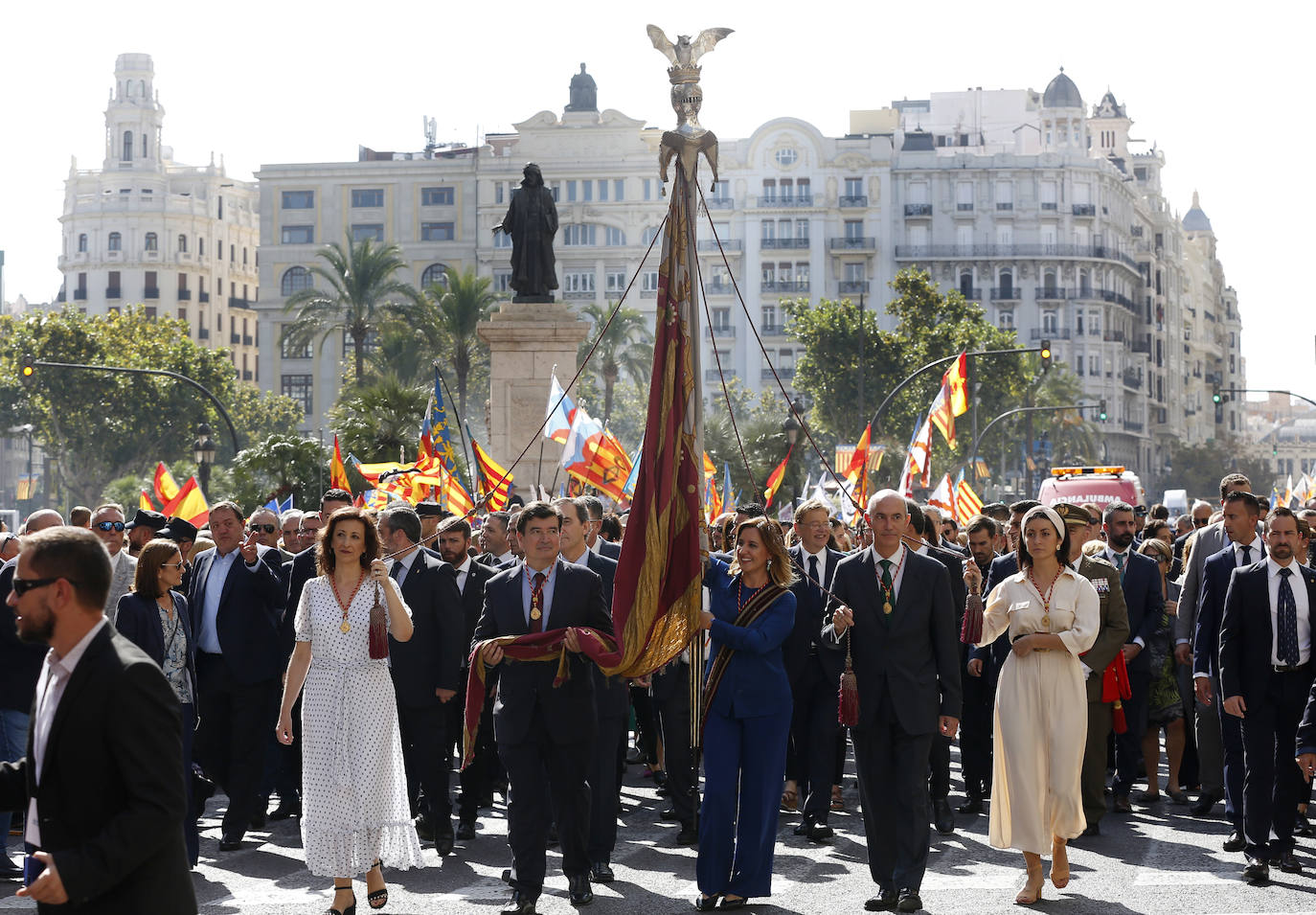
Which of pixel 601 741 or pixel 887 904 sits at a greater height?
pixel 601 741

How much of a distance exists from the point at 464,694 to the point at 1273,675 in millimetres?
5105

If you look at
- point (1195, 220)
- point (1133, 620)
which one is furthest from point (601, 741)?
point (1195, 220)

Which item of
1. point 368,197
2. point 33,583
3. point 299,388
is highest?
point 368,197

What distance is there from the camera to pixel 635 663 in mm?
9289

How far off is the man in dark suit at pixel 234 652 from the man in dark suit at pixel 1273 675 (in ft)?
18.8

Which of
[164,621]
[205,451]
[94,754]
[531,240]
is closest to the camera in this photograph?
[94,754]

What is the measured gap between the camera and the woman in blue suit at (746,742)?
348 inches

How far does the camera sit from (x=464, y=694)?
39.9 feet

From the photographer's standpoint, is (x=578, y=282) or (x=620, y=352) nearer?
(x=620, y=352)

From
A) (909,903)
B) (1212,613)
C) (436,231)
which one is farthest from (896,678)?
(436,231)

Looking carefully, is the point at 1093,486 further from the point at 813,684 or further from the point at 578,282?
the point at 578,282

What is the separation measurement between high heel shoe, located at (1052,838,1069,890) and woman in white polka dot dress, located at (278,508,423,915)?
3173 mm

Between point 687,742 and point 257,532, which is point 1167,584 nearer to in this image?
point 687,742

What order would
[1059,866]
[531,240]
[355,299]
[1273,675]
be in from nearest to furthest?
[1059,866]
[1273,675]
[531,240]
[355,299]
